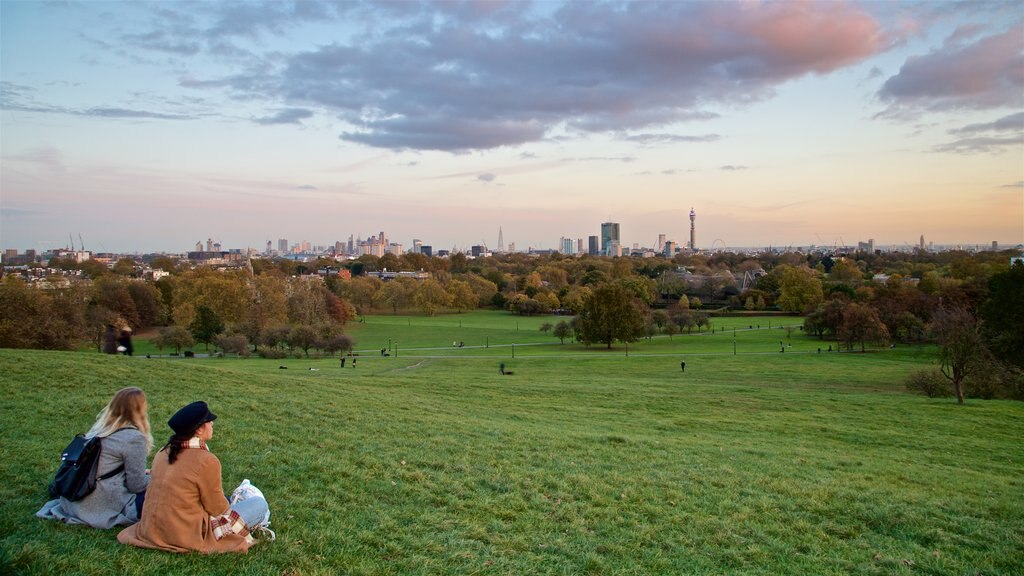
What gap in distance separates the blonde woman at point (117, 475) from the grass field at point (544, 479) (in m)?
0.22

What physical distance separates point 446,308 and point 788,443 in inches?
3870

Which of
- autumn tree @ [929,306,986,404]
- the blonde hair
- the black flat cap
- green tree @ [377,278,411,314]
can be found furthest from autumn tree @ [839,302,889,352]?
green tree @ [377,278,411,314]

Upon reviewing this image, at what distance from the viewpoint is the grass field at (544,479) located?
23.1ft

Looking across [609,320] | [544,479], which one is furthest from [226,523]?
[609,320]

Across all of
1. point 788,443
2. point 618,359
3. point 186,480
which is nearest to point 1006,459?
point 788,443

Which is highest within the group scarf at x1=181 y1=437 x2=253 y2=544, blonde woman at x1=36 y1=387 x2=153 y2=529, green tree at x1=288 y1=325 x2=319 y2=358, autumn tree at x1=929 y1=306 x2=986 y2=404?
blonde woman at x1=36 y1=387 x2=153 y2=529

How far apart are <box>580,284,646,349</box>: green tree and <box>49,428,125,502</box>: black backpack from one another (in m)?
58.5

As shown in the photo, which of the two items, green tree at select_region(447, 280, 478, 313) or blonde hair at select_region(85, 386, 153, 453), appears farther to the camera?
green tree at select_region(447, 280, 478, 313)

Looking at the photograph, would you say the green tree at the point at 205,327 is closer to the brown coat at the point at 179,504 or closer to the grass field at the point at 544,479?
the grass field at the point at 544,479

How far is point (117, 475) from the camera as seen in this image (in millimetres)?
6723

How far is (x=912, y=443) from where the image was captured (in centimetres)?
1783


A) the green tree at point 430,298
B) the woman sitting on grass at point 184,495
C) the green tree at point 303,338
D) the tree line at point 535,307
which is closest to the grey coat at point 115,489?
the woman sitting on grass at point 184,495

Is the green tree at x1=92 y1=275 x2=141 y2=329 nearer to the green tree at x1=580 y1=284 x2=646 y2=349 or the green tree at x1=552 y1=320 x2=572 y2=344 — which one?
the green tree at x1=552 y1=320 x2=572 y2=344

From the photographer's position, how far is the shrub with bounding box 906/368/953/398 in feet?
101
